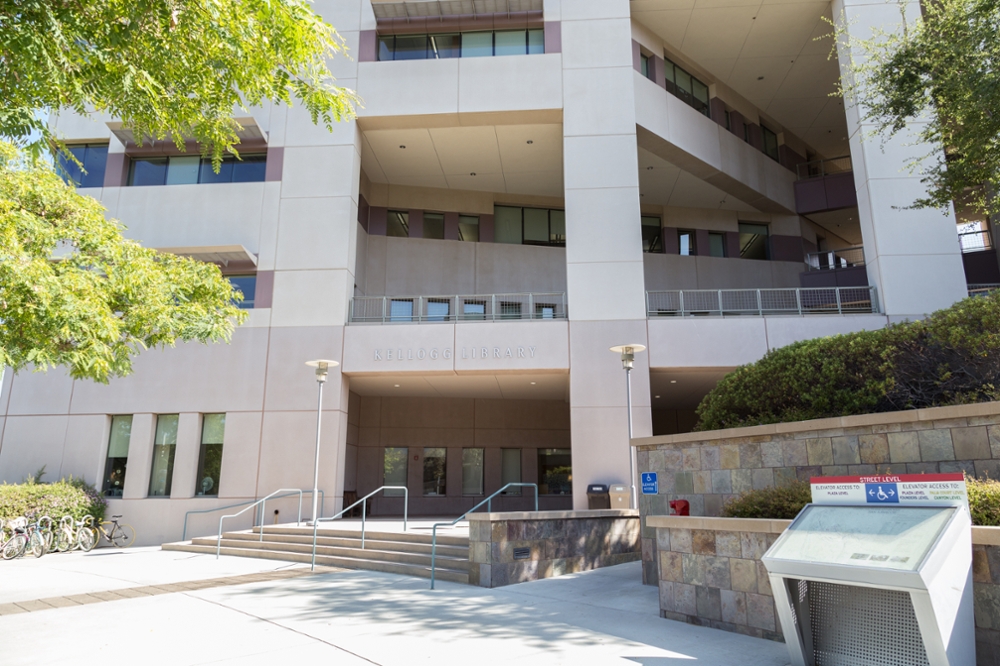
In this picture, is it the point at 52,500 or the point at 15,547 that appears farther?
the point at 52,500

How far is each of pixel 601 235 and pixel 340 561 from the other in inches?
406

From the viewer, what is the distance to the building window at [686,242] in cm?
2394

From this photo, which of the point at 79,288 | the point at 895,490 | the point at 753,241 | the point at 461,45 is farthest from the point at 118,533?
the point at 753,241

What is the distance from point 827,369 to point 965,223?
2227 cm

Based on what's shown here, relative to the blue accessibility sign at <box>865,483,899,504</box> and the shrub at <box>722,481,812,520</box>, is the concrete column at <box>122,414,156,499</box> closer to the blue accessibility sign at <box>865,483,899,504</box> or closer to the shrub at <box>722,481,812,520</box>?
the shrub at <box>722,481,812,520</box>

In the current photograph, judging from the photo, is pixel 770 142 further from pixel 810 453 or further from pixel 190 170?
pixel 190 170

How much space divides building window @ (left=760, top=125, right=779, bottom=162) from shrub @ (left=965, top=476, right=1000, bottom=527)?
66.3 feet

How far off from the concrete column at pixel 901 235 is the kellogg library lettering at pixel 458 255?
0.06 m

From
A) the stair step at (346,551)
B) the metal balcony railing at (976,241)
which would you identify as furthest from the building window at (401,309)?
the metal balcony railing at (976,241)

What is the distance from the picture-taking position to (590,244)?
57.9ft

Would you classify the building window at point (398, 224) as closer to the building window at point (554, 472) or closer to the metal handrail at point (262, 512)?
the building window at point (554, 472)

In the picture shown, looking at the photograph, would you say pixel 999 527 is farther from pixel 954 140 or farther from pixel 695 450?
pixel 954 140

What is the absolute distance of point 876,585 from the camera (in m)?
4.65

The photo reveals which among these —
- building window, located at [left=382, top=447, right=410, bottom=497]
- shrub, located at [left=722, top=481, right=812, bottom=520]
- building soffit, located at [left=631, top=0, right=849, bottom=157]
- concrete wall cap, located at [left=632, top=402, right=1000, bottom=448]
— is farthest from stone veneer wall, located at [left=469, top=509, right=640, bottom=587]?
building soffit, located at [left=631, top=0, right=849, bottom=157]
